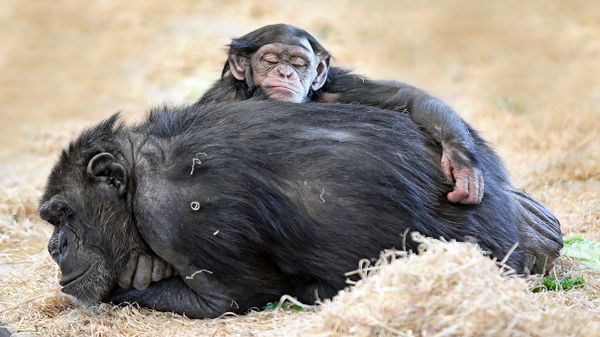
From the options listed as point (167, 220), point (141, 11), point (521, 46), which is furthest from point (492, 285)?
point (141, 11)

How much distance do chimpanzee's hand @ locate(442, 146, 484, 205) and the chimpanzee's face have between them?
4.64 ft

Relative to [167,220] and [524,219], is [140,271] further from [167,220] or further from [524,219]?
[524,219]

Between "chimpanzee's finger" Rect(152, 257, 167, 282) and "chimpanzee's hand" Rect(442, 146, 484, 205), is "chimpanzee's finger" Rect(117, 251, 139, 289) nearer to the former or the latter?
"chimpanzee's finger" Rect(152, 257, 167, 282)

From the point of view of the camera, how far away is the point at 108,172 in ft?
16.6

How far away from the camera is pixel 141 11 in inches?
699

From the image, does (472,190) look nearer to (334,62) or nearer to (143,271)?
(143,271)

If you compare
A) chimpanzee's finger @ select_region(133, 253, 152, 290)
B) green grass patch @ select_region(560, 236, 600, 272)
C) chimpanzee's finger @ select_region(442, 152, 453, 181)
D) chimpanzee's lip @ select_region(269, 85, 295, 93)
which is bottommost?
chimpanzee's finger @ select_region(133, 253, 152, 290)

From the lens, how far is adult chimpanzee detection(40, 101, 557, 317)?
474 centimetres

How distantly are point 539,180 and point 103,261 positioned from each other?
468 centimetres

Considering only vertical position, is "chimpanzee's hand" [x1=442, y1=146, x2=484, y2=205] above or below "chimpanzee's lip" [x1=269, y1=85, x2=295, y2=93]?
below

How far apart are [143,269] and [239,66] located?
6.32 feet

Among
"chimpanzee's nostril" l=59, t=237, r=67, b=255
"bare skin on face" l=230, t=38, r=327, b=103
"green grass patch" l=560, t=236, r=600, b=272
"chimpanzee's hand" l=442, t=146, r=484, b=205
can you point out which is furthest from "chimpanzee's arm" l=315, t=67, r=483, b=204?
"chimpanzee's nostril" l=59, t=237, r=67, b=255

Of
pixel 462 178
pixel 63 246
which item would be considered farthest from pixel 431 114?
pixel 63 246

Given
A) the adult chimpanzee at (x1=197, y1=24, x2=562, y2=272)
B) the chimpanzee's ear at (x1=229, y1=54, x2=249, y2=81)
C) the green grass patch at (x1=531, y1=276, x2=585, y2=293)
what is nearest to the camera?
the adult chimpanzee at (x1=197, y1=24, x2=562, y2=272)
